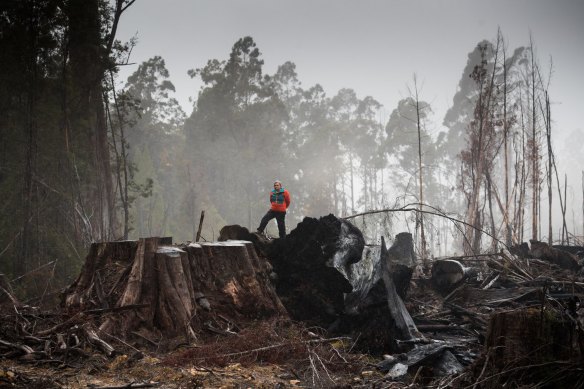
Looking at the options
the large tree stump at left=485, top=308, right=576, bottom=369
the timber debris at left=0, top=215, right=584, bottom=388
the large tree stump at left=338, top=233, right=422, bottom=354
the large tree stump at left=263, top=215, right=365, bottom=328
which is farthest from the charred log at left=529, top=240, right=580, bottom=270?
the large tree stump at left=485, top=308, right=576, bottom=369

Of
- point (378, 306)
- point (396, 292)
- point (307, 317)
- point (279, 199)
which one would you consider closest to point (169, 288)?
point (307, 317)

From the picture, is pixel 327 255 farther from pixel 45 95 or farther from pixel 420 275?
pixel 45 95

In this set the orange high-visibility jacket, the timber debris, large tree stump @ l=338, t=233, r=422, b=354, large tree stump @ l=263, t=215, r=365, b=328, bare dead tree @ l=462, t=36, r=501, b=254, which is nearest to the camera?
the timber debris

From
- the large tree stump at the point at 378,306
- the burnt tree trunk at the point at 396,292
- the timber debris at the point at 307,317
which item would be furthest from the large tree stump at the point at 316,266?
the burnt tree trunk at the point at 396,292

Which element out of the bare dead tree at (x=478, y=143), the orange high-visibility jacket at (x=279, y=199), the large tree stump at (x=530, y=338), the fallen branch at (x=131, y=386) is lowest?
the fallen branch at (x=131, y=386)

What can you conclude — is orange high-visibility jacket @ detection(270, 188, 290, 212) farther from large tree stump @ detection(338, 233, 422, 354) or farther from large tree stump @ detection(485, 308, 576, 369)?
large tree stump @ detection(485, 308, 576, 369)

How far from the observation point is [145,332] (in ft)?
15.0

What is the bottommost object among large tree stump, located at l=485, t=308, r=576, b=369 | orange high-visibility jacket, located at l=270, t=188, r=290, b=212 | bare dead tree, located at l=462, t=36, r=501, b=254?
large tree stump, located at l=485, t=308, r=576, b=369

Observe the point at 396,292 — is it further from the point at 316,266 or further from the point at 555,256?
the point at 555,256

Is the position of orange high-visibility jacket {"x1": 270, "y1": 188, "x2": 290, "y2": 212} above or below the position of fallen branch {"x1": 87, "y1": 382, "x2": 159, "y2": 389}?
above

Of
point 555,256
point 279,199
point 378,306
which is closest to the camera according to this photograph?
point 378,306

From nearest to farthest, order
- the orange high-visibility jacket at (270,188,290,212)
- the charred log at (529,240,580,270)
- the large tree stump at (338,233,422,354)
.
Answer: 1. the large tree stump at (338,233,422,354)
2. the charred log at (529,240,580,270)
3. the orange high-visibility jacket at (270,188,290,212)

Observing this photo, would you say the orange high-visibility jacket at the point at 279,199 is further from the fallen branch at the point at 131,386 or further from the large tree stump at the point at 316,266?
the fallen branch at the point at 131,386

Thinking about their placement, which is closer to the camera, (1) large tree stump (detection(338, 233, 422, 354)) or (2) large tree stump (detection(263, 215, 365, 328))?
(1) large tree stump (detection(338, 233, 422, 354))
